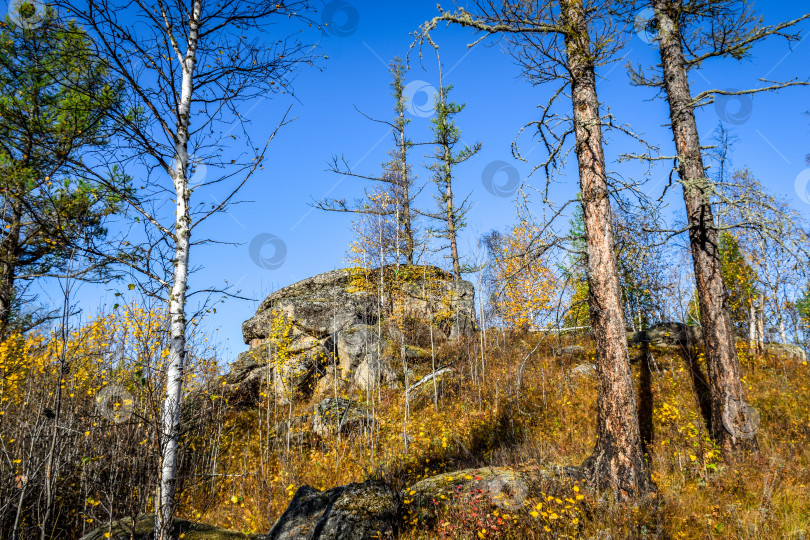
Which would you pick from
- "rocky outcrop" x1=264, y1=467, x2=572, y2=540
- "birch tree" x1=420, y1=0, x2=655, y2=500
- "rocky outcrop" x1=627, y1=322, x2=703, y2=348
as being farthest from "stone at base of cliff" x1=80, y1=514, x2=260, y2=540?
"rocky outcrop" x1=627, y1=322, x2=703, y2=348

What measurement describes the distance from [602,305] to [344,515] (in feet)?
14.2

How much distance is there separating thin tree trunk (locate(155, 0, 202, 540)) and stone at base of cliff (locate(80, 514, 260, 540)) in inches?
30.9

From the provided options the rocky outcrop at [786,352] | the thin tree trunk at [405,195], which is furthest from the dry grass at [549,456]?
the thin tree trunk at [405,195]

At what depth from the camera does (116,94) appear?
4836 mm

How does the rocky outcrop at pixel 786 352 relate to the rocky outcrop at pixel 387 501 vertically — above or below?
above

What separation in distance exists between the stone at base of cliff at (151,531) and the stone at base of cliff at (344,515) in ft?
1.70

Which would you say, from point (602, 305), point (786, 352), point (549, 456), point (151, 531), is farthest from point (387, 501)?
point (786, 352)

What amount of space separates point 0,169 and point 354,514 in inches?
435

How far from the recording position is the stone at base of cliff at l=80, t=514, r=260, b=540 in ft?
14.5

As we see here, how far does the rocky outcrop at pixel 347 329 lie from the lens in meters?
13.6

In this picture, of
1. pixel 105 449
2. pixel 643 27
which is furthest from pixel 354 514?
pixel 643 27

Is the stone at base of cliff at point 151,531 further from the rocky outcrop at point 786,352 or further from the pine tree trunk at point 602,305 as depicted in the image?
the rocky outcrop at point 786,352

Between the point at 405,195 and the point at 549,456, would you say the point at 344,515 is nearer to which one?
the point at 549,456

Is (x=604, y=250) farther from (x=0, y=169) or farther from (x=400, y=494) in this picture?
(x=0, y=169)
